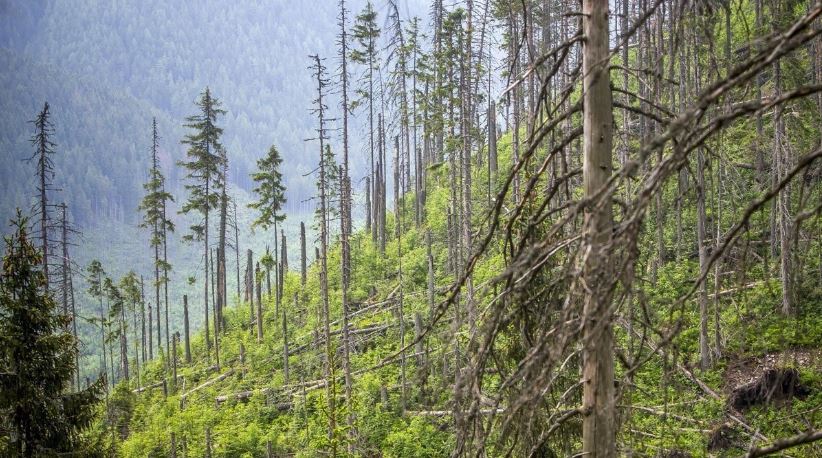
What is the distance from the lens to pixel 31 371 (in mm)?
11000

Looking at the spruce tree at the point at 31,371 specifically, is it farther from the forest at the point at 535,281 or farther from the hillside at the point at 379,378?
the hillside at the point at 379,378

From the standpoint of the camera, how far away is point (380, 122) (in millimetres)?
41750

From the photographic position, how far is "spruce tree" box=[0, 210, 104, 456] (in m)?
10.8

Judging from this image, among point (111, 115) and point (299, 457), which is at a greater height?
point (111, 115)

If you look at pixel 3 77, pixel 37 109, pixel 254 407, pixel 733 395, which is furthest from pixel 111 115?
pixel 733 395

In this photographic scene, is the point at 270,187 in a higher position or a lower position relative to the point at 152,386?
higher

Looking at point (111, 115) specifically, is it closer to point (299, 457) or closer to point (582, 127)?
point (299, 457)

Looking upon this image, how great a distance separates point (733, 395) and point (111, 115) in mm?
200993

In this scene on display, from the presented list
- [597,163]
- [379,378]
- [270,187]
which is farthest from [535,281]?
[270,187]

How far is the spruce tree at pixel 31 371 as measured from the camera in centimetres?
1080

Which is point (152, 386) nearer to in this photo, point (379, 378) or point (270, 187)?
point (270, 187)

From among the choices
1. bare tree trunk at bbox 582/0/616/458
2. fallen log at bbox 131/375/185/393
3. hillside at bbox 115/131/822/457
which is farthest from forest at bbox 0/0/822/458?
fallen log at bbox 131/375/185/393

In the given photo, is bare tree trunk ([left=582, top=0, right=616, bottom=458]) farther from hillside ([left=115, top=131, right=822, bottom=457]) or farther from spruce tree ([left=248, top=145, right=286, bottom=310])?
spruce tree ([left=248, top=145, right=286, bottom=310])

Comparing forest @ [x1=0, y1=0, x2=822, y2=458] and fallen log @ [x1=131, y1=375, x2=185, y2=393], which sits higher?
forest @ [x1=0, y1=0, x2=822, y2=458]
